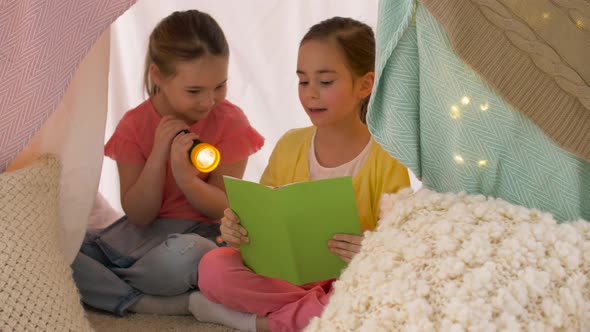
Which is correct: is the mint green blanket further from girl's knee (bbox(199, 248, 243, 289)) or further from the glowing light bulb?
girl's knee (bbox(199, 248, 243, 289))

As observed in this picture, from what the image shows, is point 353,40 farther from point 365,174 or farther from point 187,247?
point 187,247

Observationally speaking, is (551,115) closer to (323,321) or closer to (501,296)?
(501,296)

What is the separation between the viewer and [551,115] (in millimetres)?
996

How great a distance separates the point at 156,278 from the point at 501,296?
3.15ft

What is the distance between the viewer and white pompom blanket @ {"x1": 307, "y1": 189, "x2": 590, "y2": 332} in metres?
0.86

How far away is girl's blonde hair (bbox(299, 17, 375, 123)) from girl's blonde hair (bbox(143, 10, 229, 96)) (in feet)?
1.00

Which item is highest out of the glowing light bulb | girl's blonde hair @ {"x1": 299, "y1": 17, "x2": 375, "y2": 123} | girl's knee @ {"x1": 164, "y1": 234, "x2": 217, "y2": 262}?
the glowing light bulb

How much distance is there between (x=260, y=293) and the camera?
1497 mm

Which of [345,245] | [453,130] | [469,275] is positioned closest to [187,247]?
[345,245]

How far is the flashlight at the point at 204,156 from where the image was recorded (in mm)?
1698

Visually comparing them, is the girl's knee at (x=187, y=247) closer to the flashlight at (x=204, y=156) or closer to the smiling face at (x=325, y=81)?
the flashlight at (x=204, y=156)

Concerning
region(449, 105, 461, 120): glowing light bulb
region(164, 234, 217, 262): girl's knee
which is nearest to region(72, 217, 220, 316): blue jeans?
region(164, 234, 217, 262): girl's knee

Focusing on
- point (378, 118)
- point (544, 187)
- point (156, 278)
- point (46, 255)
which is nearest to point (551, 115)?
point (544, 187)

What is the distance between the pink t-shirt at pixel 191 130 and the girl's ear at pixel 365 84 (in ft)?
1.32
